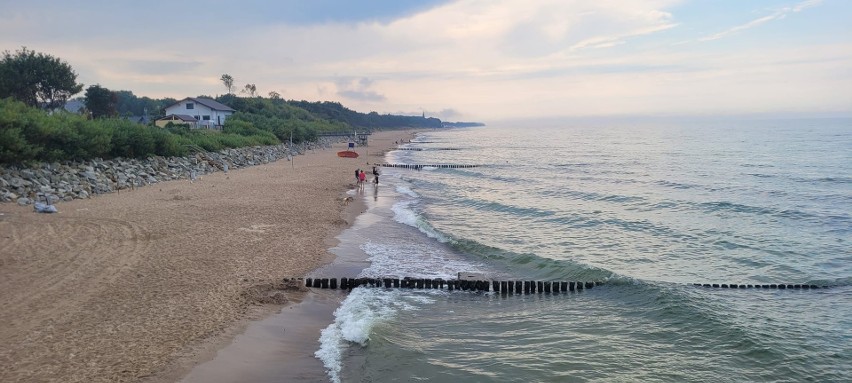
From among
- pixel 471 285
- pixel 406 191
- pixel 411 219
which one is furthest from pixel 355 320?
pixel 406 191

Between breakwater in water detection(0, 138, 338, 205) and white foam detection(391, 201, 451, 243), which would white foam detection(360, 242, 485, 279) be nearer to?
white foam detection(391, 201, 451, 243)

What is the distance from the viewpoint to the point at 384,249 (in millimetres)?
17359

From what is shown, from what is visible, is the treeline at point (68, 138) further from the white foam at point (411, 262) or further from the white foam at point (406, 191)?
the white foam at point (411, 262)

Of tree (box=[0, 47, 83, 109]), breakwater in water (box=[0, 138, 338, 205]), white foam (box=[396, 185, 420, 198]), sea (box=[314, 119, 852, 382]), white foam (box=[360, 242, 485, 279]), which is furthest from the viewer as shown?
tree (box=[0, 47, 83, 109])

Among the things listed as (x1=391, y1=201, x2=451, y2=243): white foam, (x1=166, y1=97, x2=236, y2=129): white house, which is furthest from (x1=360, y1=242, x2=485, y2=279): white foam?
(x1=166, y1=97, x2=236, y2=129): white house

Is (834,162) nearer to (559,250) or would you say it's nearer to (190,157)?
(559,250)

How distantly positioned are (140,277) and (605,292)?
10878mm

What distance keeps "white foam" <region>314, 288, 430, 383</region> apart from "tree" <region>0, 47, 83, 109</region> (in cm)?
5181

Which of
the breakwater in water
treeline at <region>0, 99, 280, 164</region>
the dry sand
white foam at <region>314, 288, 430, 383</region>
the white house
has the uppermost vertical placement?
the white house

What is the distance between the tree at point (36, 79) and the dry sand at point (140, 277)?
122 ft

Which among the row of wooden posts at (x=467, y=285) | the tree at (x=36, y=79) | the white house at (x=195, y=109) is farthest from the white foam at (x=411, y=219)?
the white house at (x=195, y=109)

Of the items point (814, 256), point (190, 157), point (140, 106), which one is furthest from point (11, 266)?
point (140, 106)

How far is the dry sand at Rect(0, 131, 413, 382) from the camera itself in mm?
8062

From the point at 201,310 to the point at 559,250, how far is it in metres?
11.4
